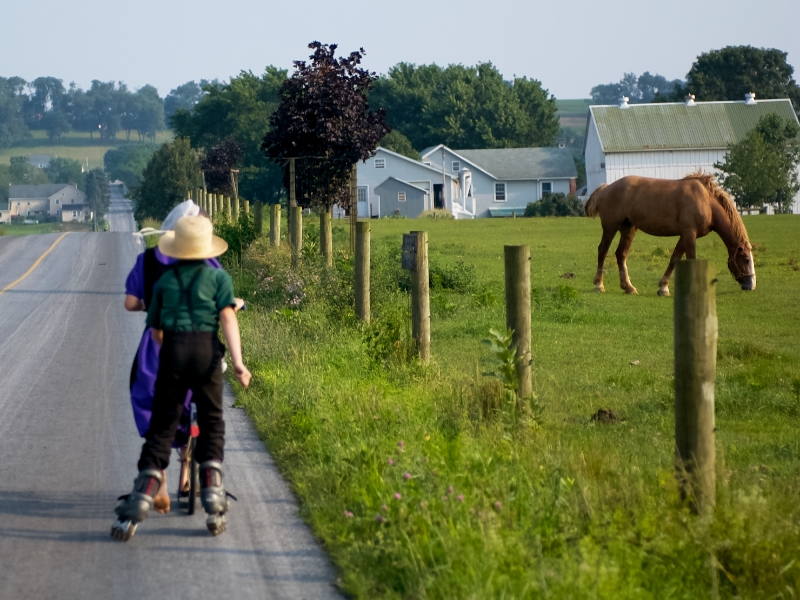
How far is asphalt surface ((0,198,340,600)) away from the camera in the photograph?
531 centimetres

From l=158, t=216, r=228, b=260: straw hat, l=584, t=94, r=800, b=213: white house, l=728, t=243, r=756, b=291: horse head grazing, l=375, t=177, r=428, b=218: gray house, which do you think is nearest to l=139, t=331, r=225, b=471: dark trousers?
l=158, t=216, r=228, b=260: straw hat

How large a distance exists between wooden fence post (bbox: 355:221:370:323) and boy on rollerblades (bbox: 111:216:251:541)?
604 centimetres

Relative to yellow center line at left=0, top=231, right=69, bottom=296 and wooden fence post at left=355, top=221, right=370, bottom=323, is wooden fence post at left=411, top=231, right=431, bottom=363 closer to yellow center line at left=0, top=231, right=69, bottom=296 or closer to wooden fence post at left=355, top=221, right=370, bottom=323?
wooden fence post at left=355, top=221, right=370, bottom=323

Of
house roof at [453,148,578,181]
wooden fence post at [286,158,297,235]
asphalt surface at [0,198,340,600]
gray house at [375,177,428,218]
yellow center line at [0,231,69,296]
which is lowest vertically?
asphalt surface at [0,198,340,600]

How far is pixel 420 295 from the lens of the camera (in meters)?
10.2

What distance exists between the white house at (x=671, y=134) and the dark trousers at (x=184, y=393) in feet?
227

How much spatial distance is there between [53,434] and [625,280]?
13622mm

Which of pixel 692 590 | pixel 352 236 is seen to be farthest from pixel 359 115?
pixel 692 590

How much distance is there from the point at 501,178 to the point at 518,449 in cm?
7832

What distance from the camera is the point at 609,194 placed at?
70.9 ft

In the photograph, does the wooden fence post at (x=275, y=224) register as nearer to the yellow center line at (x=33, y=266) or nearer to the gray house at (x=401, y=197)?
the yellow center line at (x=33, y=266)

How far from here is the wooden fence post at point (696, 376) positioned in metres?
5.30

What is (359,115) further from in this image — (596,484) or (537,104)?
(537,104)

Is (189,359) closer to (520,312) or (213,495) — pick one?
(213,495)
